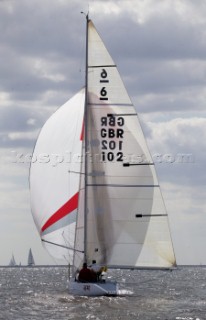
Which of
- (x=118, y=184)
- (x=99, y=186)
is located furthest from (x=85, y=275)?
(x=118, y=184)

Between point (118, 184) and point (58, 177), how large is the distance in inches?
120

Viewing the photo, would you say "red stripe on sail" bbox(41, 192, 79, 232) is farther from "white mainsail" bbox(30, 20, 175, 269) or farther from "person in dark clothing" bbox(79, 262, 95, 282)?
"person in dark clothing" bbox(79, 262, 95, 282)

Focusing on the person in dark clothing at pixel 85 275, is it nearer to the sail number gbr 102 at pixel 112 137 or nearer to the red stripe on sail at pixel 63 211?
the red stripe on sail at pixel 63 211

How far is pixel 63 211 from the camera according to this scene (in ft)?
144

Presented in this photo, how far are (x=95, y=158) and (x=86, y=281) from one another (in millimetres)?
6151

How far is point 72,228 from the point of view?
145 feet

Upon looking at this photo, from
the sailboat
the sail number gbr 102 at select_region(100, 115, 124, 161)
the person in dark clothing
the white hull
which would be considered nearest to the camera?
the white hull

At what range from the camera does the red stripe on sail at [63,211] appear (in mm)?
43219

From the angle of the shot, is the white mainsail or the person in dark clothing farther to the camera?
the person in dark clothing

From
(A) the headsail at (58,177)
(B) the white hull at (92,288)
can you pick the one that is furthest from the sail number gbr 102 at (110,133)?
(B) the white hull at (92,288)

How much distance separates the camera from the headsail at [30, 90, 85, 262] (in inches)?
1702

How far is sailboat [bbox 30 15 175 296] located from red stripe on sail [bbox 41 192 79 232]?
5 centimetres

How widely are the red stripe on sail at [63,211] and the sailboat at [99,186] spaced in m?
0.05

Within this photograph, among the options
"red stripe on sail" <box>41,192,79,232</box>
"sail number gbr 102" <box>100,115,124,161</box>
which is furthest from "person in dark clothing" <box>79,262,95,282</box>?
"sail number gbr 102" <box>100,115,124,161</box>
